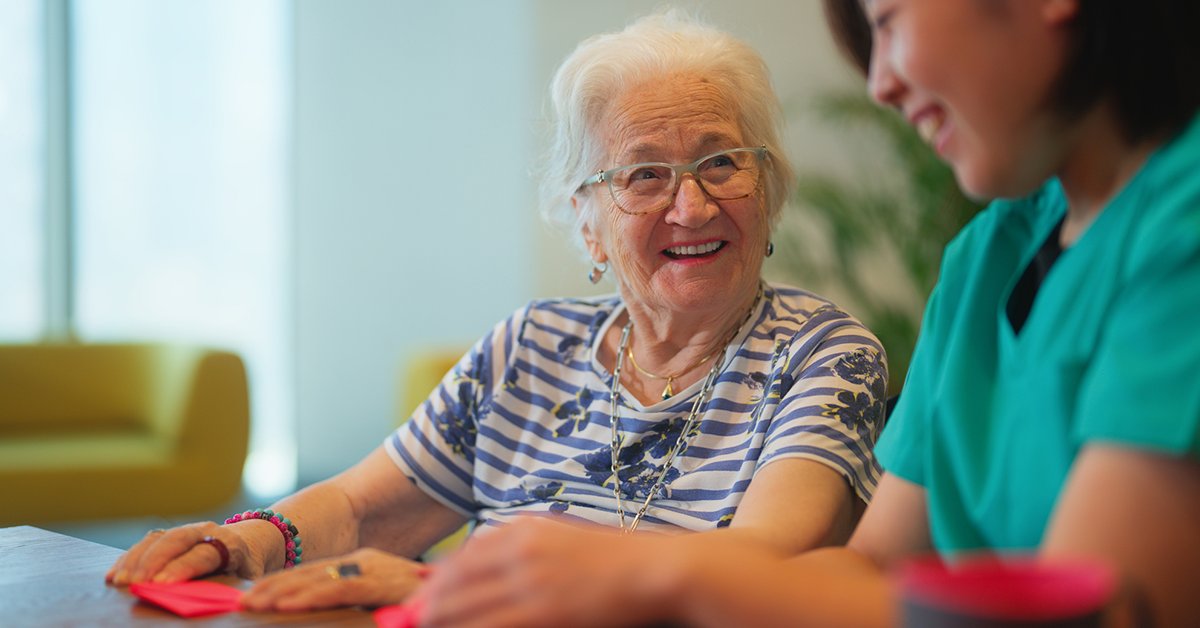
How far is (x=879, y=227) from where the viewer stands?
3.70m

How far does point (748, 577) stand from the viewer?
2.06 feet

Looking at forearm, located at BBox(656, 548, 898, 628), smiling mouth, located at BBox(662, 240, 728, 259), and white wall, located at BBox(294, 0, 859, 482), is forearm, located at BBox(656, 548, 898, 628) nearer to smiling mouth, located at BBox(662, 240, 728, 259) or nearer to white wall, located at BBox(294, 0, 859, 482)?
smiling mouth, located at BBox(662, 240, 728, 259)

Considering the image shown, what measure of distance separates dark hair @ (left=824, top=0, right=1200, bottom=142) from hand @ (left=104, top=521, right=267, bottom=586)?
1051 millimetres

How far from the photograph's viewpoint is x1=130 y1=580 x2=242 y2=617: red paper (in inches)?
37.9

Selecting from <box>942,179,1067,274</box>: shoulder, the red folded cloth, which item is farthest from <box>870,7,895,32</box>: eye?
the red folded cloth

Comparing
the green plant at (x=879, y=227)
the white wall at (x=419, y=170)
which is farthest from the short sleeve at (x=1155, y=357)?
the white wall at (x=419, y=170)

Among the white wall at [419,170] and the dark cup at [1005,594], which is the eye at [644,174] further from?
the white wall at [419,170]

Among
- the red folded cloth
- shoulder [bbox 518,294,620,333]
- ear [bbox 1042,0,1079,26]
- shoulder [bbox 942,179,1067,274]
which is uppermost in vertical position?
ear [bbox 1042,0,1079,26]

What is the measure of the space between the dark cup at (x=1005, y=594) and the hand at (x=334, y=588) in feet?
1.98

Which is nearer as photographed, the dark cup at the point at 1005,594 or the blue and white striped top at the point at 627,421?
the dark cup at the point at 1005,594

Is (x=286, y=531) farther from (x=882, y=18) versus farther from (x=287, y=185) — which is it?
(x=287, y=185)

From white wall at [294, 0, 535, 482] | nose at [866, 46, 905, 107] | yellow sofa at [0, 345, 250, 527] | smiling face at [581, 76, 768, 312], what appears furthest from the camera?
white wall at [294, 0, 535, 482]

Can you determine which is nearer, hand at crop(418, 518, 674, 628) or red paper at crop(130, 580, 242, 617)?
hand at crop(418, 518, 674, 628)

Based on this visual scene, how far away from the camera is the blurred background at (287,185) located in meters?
4.77
